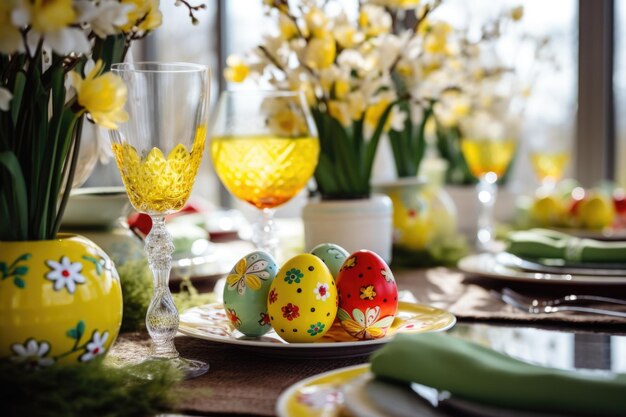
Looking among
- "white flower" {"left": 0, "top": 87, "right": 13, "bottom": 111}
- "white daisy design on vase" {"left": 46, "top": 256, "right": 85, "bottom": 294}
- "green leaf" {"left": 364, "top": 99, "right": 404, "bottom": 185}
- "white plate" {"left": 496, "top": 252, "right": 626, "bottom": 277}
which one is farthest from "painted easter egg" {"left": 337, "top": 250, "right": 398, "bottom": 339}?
"green leaf" {"left": 364, "top": 99, "right": 404, "bottom": 185}

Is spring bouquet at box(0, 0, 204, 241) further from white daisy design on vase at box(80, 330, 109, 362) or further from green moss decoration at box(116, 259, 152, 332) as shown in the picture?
green moss decoration at box(116, 259, 152, 332)

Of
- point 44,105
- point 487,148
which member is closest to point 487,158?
point 487,148

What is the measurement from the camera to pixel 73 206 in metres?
1.16

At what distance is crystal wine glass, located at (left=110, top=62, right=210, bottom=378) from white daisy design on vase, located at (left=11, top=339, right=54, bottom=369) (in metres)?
0.14

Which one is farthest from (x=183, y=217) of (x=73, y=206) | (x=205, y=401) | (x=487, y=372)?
(x=487, y=372)

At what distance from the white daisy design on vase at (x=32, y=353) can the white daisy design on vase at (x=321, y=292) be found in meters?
0.26

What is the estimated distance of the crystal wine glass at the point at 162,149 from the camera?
784 millimetres

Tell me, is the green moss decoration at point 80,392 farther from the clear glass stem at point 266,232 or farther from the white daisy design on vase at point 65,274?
the clear glass stem at point 266,232

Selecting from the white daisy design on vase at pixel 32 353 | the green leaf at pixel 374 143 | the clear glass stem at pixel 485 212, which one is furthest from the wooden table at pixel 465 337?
the clear glass stem at pixel 485 212

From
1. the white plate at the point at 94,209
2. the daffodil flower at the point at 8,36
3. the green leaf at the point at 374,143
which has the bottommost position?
the white plate at the point at 94,209

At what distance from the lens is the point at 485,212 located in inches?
74.8

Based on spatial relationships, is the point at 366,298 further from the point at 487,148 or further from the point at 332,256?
the point at 487,148

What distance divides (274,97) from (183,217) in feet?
2.85

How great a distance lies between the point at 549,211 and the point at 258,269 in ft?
4.06
